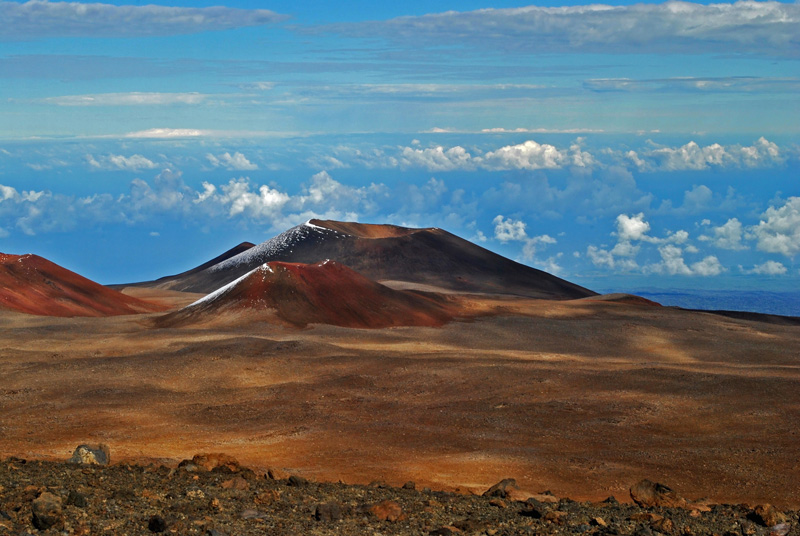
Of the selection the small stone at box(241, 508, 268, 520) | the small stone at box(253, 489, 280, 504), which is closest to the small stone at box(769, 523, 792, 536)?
the small stone at box(253, 489, 280, 504)

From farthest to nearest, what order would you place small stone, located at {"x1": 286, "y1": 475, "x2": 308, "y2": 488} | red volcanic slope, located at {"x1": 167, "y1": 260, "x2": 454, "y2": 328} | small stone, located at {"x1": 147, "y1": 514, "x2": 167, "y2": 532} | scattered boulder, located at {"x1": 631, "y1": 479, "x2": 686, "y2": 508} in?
red volcanic slope, located at {"x1": 167, "y1": 260, "x2": 454, "y2": 328} → scattered boulder, located at {"x1": 631, "y1": 479, "x2": 686, "y2": 508} → small stone, located at {"x1": 286, "y1": 475, "x2": 308, "y2": 488} → small stone, located at {"x1": 147, "y1": 514, "x2": 167, "y2": 532}

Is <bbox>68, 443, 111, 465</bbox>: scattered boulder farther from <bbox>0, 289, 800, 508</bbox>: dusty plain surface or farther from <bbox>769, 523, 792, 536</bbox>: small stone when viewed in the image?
<bbox>769, 523, 792, 536</bbox>: small stone

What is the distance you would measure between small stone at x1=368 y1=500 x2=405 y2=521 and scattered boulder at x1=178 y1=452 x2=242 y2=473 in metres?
3.05

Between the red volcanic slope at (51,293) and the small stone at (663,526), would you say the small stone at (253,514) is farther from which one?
the red volcanic slope at (51,293)

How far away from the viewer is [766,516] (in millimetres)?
13266

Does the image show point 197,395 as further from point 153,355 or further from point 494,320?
point 494,320

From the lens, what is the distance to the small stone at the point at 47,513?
10219mm

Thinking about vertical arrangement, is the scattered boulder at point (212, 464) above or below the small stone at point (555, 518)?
above

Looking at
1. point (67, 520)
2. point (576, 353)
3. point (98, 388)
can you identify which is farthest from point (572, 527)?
point (576, 353)

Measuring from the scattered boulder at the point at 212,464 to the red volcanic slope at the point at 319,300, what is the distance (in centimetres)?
3536

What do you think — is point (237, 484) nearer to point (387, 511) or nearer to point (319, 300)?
point (387, 511)

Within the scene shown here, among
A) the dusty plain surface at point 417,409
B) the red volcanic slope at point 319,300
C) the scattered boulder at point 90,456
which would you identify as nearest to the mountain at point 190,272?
the red volcanic slope at point 319,300

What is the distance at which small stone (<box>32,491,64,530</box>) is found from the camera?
1022 cm

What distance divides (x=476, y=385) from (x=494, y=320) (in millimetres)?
27502
